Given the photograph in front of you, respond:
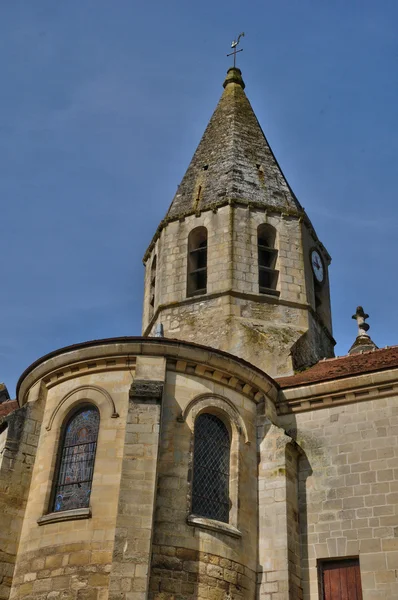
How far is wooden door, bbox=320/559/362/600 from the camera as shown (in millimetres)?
13002

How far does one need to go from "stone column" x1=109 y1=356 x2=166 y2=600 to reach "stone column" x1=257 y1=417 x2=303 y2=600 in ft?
8.06

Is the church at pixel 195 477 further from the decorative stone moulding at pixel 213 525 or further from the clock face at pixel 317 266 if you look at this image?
the clock face at pixel 317 266

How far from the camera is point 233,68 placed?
27.1 metres

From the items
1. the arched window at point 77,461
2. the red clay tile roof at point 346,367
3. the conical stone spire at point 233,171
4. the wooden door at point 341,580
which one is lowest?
the wooden door at point 341,580

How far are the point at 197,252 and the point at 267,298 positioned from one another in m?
2.57

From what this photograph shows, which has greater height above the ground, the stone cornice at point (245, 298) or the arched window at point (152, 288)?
the arched window at point (152, 288)

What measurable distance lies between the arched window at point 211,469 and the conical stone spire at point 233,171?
7.96 m

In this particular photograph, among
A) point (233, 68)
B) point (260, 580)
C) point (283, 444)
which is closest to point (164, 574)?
point (260, 580)

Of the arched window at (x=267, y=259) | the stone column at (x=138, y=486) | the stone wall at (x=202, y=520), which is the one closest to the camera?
the stone column at (x=138, y=486)

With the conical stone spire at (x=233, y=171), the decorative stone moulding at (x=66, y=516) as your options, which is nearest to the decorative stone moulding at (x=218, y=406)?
the decorative stone moulding at (x=66, y=516)

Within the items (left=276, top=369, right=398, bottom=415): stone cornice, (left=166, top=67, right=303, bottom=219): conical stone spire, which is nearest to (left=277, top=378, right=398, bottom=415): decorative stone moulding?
(left=276, top=369, right=398, bottom=415): stone cornice

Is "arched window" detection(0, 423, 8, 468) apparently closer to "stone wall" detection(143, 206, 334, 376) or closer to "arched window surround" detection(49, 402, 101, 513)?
"arched window surround" detection(49, 402, 101, 513)

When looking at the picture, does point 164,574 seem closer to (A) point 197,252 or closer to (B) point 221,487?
(B) point 221,487

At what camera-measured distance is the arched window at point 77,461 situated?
13055mm
